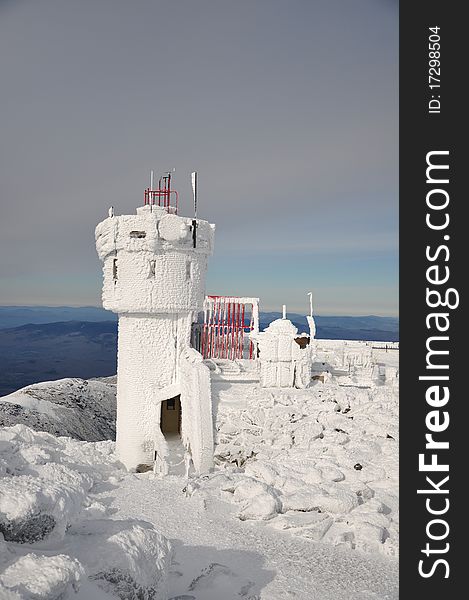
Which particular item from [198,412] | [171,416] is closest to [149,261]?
[198,412]

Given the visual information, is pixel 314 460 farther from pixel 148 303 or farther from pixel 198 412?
pixel 148 303

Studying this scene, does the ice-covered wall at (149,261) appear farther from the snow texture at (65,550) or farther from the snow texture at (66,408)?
the snow texture at (66,408)

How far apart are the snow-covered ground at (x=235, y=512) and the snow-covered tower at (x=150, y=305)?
218 centimetres

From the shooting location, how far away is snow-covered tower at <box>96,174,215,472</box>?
642 inches

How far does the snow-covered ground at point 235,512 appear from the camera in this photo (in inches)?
161

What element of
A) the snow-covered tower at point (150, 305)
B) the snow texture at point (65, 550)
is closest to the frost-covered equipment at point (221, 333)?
the snow-covered tower at point (150, 305)

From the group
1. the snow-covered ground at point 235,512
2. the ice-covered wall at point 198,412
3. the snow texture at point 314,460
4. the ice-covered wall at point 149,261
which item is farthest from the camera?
the ice-covered wall at point 149,261

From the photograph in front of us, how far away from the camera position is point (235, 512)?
8.66 m

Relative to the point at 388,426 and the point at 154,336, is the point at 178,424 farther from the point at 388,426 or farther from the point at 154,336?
the point at 388,426

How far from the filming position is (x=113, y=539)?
14.3 ft

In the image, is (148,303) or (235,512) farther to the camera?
(148,303)

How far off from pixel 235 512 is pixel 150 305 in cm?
902

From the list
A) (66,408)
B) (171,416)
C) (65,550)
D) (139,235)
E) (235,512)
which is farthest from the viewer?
(66,408)

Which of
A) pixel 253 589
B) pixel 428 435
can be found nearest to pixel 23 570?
pixel 253 589
